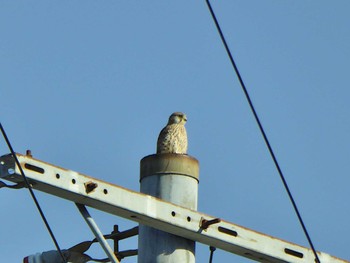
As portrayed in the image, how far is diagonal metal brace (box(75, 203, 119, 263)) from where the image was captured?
13.0 metres

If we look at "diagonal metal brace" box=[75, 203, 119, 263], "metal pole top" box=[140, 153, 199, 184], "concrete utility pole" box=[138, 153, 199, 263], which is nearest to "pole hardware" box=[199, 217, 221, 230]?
"concrete utility pole" box=[138, 153, 199, 263]

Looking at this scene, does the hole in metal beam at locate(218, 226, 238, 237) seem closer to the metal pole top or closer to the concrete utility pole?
the concrete utility pole

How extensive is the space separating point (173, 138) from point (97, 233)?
1440 mm

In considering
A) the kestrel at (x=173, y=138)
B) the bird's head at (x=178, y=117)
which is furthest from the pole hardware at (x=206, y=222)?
the bird's head at (x=178, y=117)

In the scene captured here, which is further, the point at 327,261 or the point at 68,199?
the point at 327,261

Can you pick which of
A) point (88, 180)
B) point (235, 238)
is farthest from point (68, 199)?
point (235, 238)

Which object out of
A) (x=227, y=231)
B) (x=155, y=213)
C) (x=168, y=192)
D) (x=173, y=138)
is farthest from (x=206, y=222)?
(x=173, y=138)

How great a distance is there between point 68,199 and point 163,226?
0.68 meters

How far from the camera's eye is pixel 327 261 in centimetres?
1382

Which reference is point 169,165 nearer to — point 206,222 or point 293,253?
point 206,222

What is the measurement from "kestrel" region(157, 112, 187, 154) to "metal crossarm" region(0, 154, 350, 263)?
0.80 metres

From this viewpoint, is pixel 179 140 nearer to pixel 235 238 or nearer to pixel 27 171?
pixel 235 238

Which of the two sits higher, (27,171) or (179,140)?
(179,140)

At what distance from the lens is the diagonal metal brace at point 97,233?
13016mm
